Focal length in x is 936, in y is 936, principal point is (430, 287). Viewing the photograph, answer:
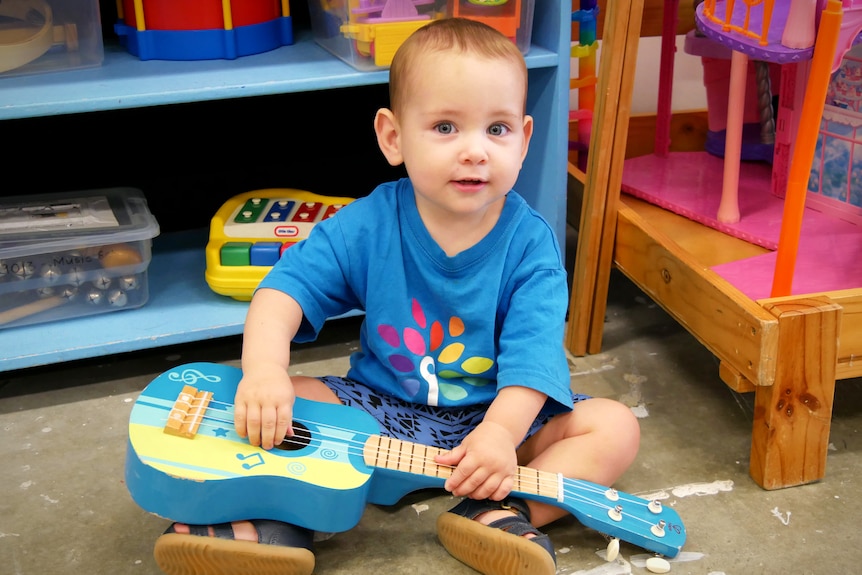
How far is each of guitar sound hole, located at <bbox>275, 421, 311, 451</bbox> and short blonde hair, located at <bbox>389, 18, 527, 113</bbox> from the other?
1.11 ft

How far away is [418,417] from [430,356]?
71 mm

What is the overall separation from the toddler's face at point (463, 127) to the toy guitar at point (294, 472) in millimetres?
253

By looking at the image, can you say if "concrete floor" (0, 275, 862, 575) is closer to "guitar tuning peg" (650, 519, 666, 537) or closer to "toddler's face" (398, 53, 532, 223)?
"guitar tuning peg" (650, 519, 666, 537)

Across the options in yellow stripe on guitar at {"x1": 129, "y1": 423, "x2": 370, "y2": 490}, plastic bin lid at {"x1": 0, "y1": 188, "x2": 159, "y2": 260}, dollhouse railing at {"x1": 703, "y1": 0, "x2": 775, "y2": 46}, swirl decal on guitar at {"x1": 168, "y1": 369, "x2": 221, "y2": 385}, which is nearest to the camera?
yellow stripe on guitar at {"x1": 129, "y1": 423, "x2": 370, "y2": 490}

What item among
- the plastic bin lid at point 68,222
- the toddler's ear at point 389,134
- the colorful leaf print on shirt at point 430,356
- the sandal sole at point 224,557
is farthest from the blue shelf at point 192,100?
the sandal sole at point 224,557

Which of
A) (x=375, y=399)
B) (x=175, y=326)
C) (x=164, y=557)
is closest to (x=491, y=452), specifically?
(x=375, y=399)

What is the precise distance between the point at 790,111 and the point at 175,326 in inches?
36.8

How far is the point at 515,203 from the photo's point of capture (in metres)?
1.01

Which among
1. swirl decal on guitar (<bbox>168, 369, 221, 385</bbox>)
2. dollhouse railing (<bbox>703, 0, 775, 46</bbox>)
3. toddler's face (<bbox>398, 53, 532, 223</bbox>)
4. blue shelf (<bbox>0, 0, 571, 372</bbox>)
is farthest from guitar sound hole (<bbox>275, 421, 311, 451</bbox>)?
dollhouse railing (<bbox>703, 0, 775, 46</bbox>)

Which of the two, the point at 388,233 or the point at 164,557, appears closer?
the point at 164,557

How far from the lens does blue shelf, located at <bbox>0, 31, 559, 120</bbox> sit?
113 cm

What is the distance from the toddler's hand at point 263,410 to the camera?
0.88 m

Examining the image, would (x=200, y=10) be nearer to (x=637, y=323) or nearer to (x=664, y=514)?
(x=637, y=323)

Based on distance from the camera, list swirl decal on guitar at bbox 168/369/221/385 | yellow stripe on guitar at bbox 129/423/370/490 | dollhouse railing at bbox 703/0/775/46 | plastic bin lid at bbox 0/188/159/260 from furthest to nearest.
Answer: plastic bin lid at bbox 0/188/159/260
dollhouse railing at bbox 703/0/775/46
swirl decal on guitar at bbox 168/369/221/385
yellow stripe on guitar at bbox 129/423/370/490
